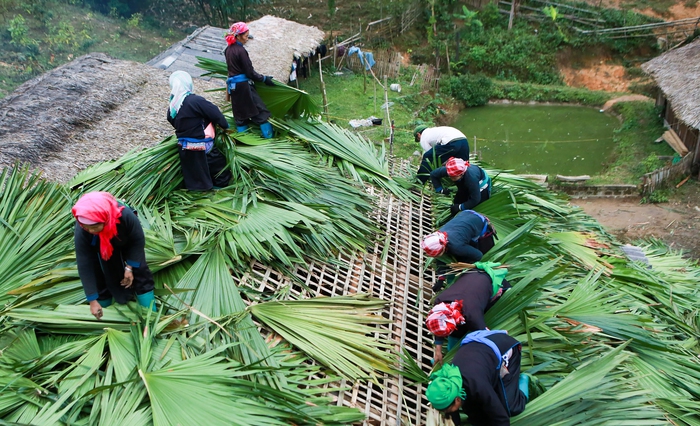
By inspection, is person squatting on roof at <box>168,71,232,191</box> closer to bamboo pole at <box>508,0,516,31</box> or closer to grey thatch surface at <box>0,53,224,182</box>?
grey thatch surface at <box>0,53,224,182</box>

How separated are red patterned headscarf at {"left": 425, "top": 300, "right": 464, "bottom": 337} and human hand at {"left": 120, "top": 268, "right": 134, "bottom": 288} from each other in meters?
1.82

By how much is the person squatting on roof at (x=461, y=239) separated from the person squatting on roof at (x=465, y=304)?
0.91 feet

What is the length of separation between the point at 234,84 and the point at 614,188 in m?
8.47

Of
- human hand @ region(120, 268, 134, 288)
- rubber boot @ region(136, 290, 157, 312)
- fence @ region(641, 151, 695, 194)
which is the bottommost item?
fence @ region(641, 151, 695, 194)

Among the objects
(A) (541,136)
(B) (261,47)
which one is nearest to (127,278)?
(B) (261,47)

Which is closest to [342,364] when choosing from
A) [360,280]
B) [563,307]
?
[360,280]

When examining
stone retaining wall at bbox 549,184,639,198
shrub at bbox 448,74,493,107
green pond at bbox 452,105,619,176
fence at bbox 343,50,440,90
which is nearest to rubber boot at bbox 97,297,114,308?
stone retaining wall at bbox 549,184,639,198

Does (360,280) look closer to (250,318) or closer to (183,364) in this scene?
(250,318)

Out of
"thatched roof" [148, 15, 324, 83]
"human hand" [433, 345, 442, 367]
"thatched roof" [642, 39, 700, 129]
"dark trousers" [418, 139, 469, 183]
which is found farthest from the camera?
"thatched roof" [642, 39, 700, 129]

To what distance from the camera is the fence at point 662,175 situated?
408 inches

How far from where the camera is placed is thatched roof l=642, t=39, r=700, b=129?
1002 centimetres

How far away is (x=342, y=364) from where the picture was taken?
3117 millimetres

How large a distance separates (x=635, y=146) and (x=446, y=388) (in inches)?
457

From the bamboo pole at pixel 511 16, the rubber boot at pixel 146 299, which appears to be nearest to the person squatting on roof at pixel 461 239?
the rubber boot at pixel 146 299
